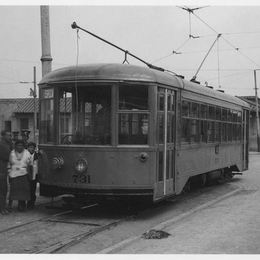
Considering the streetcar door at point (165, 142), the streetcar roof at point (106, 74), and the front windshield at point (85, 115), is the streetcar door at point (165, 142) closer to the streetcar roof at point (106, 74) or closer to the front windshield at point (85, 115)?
the streetcar roof at point (106, 74)

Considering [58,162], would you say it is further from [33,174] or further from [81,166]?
[33,174]

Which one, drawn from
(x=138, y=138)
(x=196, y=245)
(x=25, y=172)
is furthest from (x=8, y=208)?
(x=196, y=245)

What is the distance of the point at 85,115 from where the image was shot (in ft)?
32.8

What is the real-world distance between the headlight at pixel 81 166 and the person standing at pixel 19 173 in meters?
1.18

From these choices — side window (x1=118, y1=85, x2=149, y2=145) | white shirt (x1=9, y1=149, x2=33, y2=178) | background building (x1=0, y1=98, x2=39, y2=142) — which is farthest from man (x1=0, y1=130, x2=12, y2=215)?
background building (x1=0, y1=98, x2=39, y2=142)

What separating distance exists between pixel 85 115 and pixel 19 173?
1717 millimetres

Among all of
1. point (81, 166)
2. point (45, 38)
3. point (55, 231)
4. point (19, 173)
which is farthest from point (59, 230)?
point (45, 38)

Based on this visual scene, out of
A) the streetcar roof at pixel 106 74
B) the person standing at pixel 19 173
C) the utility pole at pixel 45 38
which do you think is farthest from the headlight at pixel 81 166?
the utility pole at pixel 45 38

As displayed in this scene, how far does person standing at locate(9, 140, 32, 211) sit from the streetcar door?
2.49 metres

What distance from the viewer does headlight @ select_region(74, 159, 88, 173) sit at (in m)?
9.70

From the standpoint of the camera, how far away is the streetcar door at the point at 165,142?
33.1 feet

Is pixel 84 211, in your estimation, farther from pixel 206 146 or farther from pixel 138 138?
pixel 206 146

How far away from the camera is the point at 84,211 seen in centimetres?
1077

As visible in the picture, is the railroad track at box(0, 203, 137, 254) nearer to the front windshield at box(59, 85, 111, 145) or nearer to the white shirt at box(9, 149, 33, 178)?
the white shirt at box(9, 149, 33, 178)
